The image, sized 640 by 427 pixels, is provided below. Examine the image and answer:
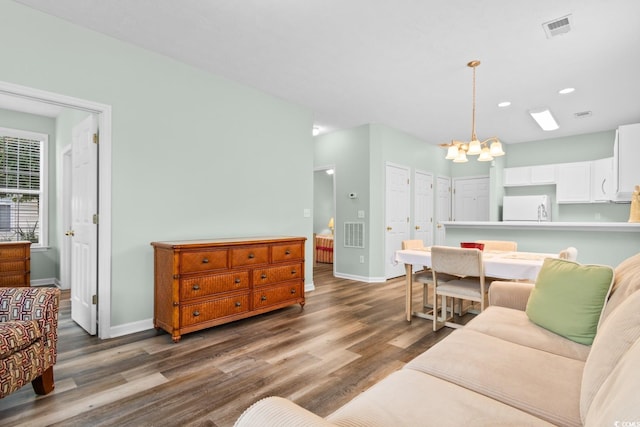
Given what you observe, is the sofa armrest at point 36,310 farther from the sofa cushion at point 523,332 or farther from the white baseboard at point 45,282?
the white baseboard at point 45,282

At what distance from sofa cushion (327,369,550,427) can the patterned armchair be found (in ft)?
5.89

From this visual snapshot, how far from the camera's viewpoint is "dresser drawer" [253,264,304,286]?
339 cm

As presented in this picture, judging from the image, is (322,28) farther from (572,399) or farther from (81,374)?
(81,374)

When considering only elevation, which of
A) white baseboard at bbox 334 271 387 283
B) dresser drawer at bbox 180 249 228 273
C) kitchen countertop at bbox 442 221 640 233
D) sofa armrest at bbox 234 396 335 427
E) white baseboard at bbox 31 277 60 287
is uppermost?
kitchen countertop at bbox 442 221 640 233

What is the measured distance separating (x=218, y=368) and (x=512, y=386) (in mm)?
1892

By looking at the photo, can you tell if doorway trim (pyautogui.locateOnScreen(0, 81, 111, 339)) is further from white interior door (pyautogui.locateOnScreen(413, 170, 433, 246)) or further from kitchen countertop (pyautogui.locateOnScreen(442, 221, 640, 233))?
white interior door (pyautogui.locateOnScreen(413, 170, 433, 246))

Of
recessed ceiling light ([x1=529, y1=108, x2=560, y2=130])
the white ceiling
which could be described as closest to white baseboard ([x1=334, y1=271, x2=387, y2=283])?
the white ceiling

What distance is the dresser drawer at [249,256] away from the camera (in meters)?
3.18

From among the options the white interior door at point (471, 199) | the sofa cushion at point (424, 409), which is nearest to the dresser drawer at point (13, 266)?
the sofa cushion at point (424, 409)

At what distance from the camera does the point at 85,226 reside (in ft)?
10.0

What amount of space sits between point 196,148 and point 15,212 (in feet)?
11.2

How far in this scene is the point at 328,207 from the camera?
30.1 ft

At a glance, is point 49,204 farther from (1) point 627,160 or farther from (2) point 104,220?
(1) point 627,160

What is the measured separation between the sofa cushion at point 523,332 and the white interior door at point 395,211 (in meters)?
3.54
